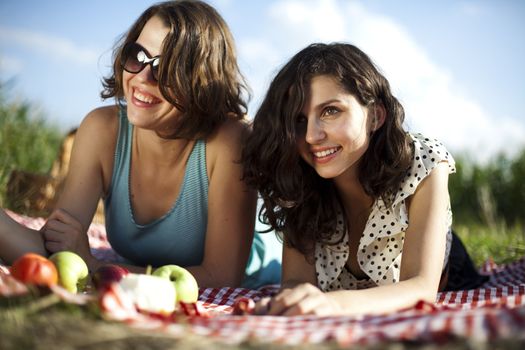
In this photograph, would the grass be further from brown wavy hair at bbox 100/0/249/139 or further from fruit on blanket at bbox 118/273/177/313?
fruit on blanket at bbox 118/273/177/313

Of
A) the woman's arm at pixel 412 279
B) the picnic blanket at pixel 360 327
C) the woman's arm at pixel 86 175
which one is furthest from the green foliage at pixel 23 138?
the picnic blanket at pixel 360 327

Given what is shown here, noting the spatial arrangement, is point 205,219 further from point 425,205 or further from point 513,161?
point 513,161

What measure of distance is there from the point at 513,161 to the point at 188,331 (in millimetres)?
9495

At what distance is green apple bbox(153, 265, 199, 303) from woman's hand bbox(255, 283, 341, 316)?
341mm

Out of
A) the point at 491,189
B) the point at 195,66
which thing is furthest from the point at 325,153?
the point at 491,189

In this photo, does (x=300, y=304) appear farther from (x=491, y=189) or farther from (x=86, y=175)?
(x=491, y=189)

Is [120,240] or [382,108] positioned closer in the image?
[382,108]

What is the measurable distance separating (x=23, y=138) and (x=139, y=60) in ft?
14.7

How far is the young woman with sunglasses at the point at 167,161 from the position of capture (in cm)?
326

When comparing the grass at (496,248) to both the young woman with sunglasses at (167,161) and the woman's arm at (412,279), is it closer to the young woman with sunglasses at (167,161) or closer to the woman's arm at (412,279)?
the woman's arm at (412,279)

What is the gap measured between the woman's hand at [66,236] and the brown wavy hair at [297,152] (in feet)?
2.95

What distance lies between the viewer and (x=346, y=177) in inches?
126

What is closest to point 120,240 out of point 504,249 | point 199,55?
point 199,55

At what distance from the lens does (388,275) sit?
3168 millimetres
